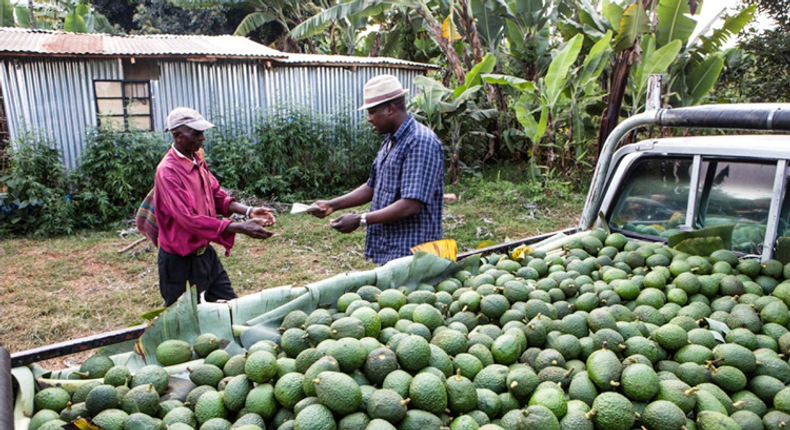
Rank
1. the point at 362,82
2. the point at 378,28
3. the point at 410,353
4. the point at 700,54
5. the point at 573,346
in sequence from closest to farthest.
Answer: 1. the point at 410,353
2. the point at 573,346
3. the point at 700,54
4. the point at 362,82
5. the point at 378,28

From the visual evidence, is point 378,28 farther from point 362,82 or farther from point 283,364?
point 283,364

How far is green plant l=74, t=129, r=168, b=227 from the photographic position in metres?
8.91

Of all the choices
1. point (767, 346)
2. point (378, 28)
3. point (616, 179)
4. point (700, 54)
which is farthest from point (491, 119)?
point (767, 346)

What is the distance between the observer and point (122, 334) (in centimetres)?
240

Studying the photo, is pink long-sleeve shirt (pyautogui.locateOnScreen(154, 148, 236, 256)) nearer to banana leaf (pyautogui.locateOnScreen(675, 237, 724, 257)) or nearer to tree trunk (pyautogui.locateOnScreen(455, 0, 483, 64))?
banana leaf (pyautogui.locateOnScreen(675, 237, 724, 257))

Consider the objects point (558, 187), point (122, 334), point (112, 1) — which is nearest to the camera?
point (122, 334)

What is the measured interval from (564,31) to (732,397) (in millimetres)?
9788

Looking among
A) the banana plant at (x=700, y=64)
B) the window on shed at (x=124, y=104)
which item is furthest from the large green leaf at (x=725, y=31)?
the window on shed at (x=124, y=104)

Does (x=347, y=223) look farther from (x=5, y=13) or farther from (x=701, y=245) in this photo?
(x=5, y=13)

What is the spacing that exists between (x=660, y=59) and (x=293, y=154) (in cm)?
675

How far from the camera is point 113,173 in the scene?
8.88 metres

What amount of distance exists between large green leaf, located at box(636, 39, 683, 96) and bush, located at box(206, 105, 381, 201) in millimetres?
5417

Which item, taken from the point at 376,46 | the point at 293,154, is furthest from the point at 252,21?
the point at 293,154

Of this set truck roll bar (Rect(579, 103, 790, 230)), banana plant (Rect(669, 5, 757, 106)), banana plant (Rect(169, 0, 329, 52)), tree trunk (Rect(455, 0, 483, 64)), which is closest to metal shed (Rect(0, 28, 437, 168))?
tree trunk (Rect(455, 0, 483, 64))
